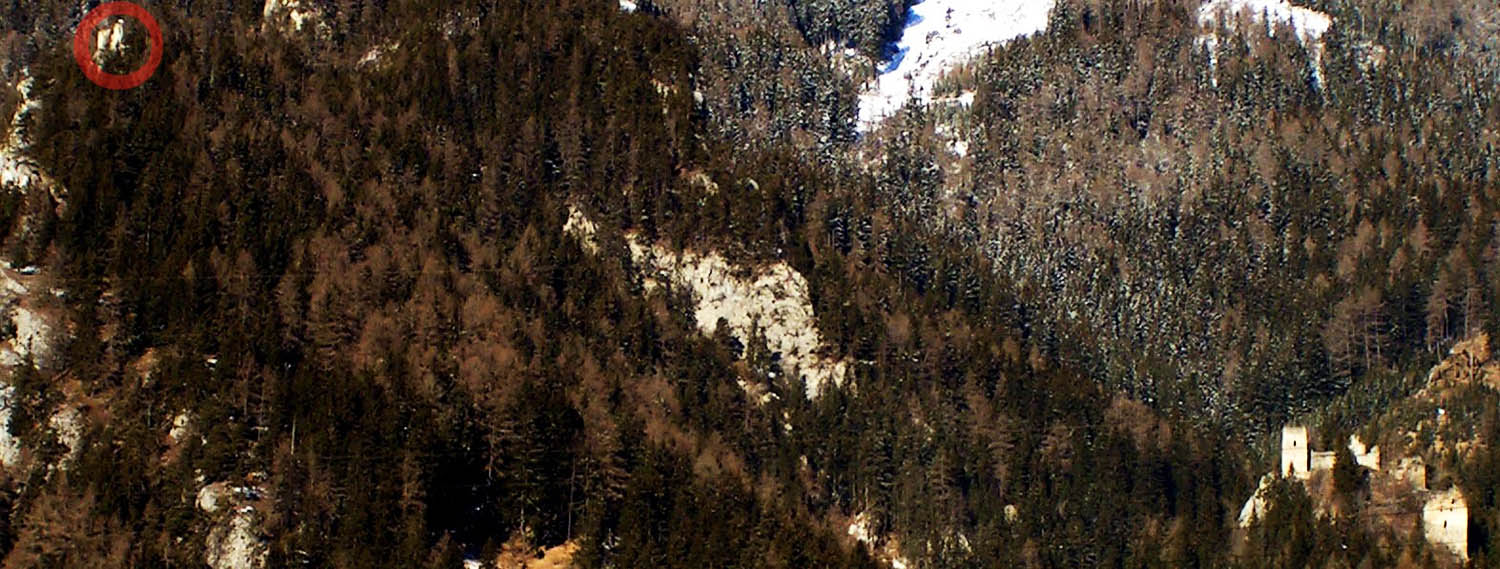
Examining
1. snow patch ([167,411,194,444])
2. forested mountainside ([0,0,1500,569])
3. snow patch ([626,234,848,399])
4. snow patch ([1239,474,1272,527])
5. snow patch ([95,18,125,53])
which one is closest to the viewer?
snow patch ([167,411,194,444])

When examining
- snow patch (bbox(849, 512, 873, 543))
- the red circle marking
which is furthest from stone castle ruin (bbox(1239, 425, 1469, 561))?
the red circle marking

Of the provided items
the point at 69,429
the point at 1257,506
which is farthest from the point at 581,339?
the point at 1257,506

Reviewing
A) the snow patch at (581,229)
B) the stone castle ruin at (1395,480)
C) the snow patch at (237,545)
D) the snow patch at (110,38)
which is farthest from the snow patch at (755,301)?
the snow patch at (237,545)

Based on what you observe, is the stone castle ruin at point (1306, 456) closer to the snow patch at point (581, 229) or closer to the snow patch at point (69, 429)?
the snow patch at point (581, 229)

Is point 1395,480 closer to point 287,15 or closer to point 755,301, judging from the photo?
point 755,301

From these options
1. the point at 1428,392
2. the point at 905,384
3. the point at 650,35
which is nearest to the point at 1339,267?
the point at 1428,392

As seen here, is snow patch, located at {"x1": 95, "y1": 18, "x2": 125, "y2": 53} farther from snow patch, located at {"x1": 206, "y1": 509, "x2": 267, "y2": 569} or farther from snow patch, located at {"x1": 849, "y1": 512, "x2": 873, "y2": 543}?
snow patch, located at {"x1": 849, "y1": 512, "x2": 873, "y2": 543}
